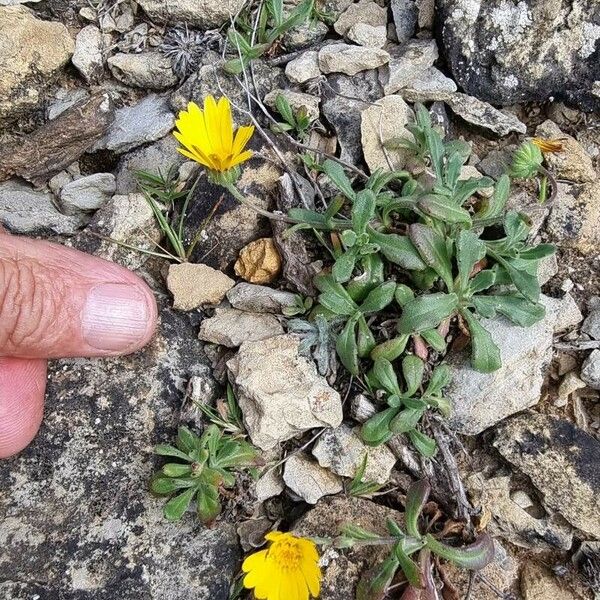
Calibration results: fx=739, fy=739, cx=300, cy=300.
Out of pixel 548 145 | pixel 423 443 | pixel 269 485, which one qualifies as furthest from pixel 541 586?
pixel 548 145

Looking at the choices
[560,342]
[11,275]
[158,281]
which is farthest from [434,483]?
[11,275]

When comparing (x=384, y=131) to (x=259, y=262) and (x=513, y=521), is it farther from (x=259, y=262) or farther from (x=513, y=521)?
(x=513, y=521)

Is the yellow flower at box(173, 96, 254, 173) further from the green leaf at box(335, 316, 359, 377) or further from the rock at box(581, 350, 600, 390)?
the rock at box(581, 350, 600, 390)

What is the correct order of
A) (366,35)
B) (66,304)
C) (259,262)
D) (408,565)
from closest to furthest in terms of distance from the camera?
(408,565) < (66,304) < (259,262) < (366,35)

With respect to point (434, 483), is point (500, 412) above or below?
above

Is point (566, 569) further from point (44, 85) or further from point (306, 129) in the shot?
point (44, 85)
